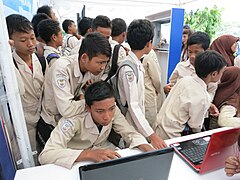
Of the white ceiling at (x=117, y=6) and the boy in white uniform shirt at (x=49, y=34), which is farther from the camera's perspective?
the white ceiling at (x=117, y=6)

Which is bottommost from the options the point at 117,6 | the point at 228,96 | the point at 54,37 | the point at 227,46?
the point at 228,96

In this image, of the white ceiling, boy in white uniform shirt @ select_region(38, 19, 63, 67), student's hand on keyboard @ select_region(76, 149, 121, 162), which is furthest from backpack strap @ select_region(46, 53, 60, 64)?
the white ceiling

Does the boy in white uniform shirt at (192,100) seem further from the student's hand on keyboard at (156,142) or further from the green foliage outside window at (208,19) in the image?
the green foliage outside window at (208,19)

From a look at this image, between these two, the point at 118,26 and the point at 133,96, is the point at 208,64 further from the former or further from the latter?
the point at 118,26

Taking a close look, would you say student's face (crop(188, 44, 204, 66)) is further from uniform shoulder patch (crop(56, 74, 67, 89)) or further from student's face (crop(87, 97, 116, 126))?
uniform shoulder patch (crop(56, 74, 67, 89))

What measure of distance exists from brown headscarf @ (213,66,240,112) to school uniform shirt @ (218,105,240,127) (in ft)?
0.15

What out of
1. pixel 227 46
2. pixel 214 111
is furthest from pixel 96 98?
pixel 227 46

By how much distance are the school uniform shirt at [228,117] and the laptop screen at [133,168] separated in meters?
0.82

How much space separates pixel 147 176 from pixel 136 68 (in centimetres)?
70

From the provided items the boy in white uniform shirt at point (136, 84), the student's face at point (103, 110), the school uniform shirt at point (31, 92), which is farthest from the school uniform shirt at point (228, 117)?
the school uniform shirt at point (31, 92)

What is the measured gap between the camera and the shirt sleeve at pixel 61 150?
91 centimetres

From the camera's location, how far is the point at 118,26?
1.93 metres

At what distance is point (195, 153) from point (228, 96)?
74 cm

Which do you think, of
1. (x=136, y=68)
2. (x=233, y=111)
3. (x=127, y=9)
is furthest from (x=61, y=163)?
(x=127, y=9)
